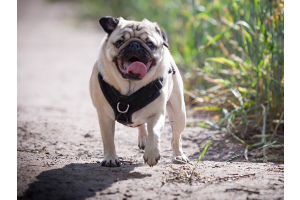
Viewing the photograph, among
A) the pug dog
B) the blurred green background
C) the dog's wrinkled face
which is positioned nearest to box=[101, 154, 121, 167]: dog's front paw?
the pug dog

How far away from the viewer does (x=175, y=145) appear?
3486 mm

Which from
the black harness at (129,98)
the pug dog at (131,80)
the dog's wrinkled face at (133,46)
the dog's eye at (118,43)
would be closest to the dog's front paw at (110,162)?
the pug dog at (131,80)

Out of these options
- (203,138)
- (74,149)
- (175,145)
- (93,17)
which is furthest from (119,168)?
(93,17)

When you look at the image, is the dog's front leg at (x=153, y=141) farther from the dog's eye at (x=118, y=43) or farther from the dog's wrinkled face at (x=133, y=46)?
the dog's eye at (x=118, y=43)

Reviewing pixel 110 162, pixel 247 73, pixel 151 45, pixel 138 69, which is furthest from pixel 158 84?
pixel 247 73

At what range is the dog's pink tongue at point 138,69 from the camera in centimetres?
270

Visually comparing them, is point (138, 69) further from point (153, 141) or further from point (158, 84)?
point (153, 141)

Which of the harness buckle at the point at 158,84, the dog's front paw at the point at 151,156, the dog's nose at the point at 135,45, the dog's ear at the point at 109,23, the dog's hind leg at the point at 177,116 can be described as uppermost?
the dog's ear at the point at 109,23

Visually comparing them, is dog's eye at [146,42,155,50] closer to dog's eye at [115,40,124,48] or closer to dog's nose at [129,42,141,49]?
dog's nose at [129,42,141,49]

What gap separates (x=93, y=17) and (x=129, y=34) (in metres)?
13.0

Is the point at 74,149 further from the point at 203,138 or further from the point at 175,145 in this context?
the point at 203,138

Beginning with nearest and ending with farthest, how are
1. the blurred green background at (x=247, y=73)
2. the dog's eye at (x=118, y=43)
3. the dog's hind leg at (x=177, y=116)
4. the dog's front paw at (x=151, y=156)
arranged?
1. the dog's front paw at (x=151, y=156)
2. the dog's eye at (x=118, y=43)
3. the dog's hind leg at (x=177, y=116)
4. the blurred green background at (x=247, y=73)

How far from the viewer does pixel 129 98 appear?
283 centimetres
